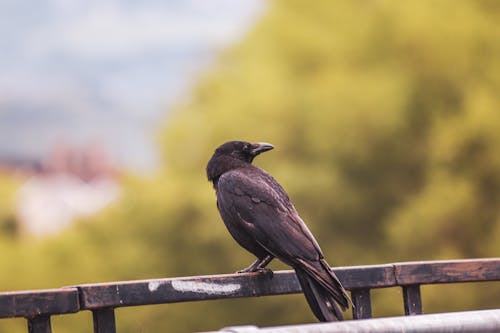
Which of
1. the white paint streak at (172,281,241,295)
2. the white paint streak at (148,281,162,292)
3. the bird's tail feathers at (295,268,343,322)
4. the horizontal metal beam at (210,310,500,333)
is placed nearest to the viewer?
the horizontal metal beam at (210,310,500,333)

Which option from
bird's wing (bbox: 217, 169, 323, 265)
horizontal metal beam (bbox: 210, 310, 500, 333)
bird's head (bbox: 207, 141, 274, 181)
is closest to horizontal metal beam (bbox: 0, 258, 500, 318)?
bird's wing (bbox: 217, 169, 323, 265)

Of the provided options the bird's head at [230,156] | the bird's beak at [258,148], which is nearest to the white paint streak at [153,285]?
the bird's head at [230,156]

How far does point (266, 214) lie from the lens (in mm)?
5176

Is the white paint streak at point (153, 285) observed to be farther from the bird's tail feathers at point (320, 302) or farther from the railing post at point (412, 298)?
the railing post at point (412, 298)

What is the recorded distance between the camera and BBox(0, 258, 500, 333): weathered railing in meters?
3.28

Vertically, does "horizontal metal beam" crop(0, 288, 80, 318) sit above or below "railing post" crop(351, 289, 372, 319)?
above

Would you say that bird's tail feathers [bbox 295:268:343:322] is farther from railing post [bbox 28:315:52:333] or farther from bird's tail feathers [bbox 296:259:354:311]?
railing post [bbox 28:315:52:333]

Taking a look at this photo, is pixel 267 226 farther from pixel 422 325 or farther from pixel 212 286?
Answer: pixel 422 325

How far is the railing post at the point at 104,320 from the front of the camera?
3.47m

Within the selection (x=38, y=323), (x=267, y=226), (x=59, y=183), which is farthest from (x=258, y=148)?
(x=59, y=183)

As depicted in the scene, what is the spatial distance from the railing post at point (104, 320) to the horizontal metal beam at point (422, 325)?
3.70 feet

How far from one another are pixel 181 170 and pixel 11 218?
63.9 feet

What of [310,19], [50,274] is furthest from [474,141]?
[50,274]

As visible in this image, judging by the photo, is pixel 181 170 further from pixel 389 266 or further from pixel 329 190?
pixel 389 266
